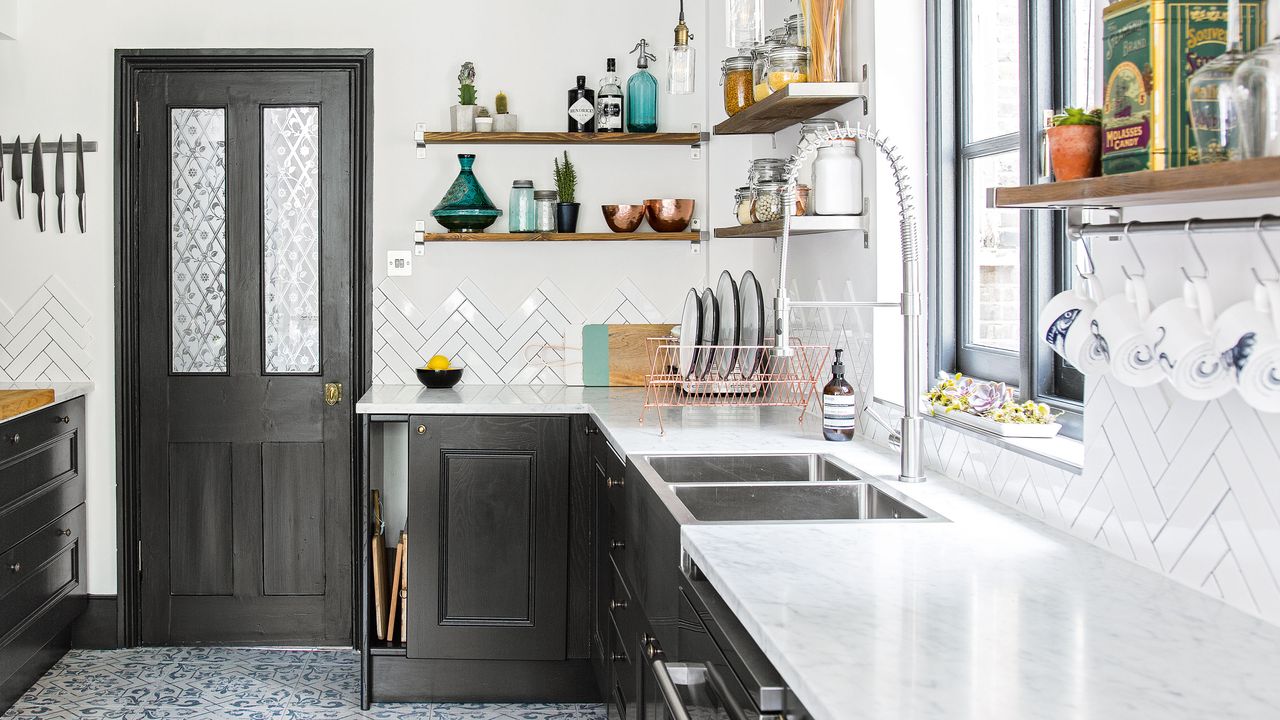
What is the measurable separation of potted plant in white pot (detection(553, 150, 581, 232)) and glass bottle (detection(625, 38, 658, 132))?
0.29 m

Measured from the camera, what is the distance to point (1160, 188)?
1.25 metres

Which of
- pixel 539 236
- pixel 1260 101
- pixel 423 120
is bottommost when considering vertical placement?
pixel 1260 101

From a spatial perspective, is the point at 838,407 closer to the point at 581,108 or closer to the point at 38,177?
the point at 581,108

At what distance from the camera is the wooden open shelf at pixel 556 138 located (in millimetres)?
3918

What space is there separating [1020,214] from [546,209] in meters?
1.98

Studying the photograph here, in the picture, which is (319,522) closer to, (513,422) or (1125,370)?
(513,422)

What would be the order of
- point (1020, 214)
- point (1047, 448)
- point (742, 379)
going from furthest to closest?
point (742, 379) → point (1020, 214) → point (1047, 448)

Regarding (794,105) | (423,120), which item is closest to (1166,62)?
(794,105)

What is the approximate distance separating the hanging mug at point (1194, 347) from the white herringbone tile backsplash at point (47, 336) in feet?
11.9

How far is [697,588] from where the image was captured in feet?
5.74

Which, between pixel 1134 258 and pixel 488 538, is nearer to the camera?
pixel 1134 258

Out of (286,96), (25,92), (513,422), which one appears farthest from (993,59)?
(25,92)

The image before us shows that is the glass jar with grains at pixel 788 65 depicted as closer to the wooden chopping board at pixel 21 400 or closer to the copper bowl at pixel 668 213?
the copper bowl at pixel 668 213

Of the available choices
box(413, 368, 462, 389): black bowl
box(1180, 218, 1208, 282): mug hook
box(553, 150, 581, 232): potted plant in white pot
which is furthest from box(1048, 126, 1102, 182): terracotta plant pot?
box(413, 368, 462, 389): black bowl
